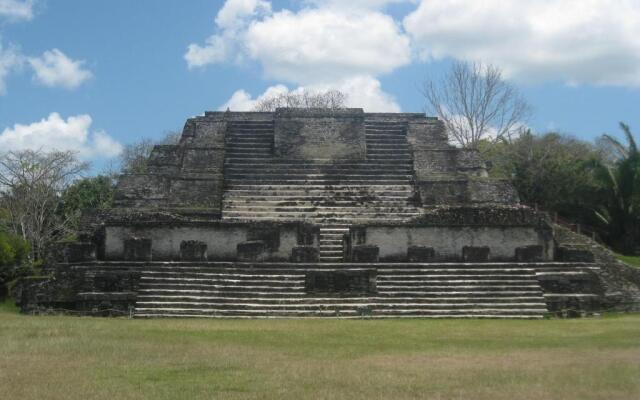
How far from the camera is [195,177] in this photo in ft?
57.3

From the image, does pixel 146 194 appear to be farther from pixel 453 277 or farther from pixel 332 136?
pixel 453 277

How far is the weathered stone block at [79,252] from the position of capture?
13.8 m

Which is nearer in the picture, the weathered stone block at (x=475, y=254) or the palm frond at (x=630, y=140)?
the weathered stone block at (x=475, y=254)

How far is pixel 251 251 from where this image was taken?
1363 cm

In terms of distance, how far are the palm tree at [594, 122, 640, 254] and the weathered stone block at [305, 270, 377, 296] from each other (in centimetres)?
1340

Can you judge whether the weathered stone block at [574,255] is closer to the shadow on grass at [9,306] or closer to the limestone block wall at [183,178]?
the limestone block wall at [183,178]

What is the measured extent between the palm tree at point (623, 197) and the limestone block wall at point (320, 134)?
28.3ft

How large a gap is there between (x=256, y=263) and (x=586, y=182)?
15.7 meters

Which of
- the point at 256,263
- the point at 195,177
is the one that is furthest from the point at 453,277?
the point at 195,177

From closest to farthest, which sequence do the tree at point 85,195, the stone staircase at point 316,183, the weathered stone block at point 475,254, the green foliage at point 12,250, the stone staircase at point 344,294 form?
1. the stone staircase at point 344,294
2. the weathered stone block at point 475,254
3. the green foliage at point 12,250
4. the stone staircase at point 316,183
5. the tree at point 85,195

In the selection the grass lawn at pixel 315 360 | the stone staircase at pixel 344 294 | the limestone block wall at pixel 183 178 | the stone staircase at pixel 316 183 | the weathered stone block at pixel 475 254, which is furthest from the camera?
the limestone block wall at pixel 183 178

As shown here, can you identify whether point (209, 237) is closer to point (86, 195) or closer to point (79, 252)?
point (79, 252)

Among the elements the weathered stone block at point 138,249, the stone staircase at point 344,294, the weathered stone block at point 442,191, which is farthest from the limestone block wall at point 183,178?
the weathered stone block at point 442,191

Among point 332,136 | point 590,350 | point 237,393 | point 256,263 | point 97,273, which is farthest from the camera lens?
point 332,136
